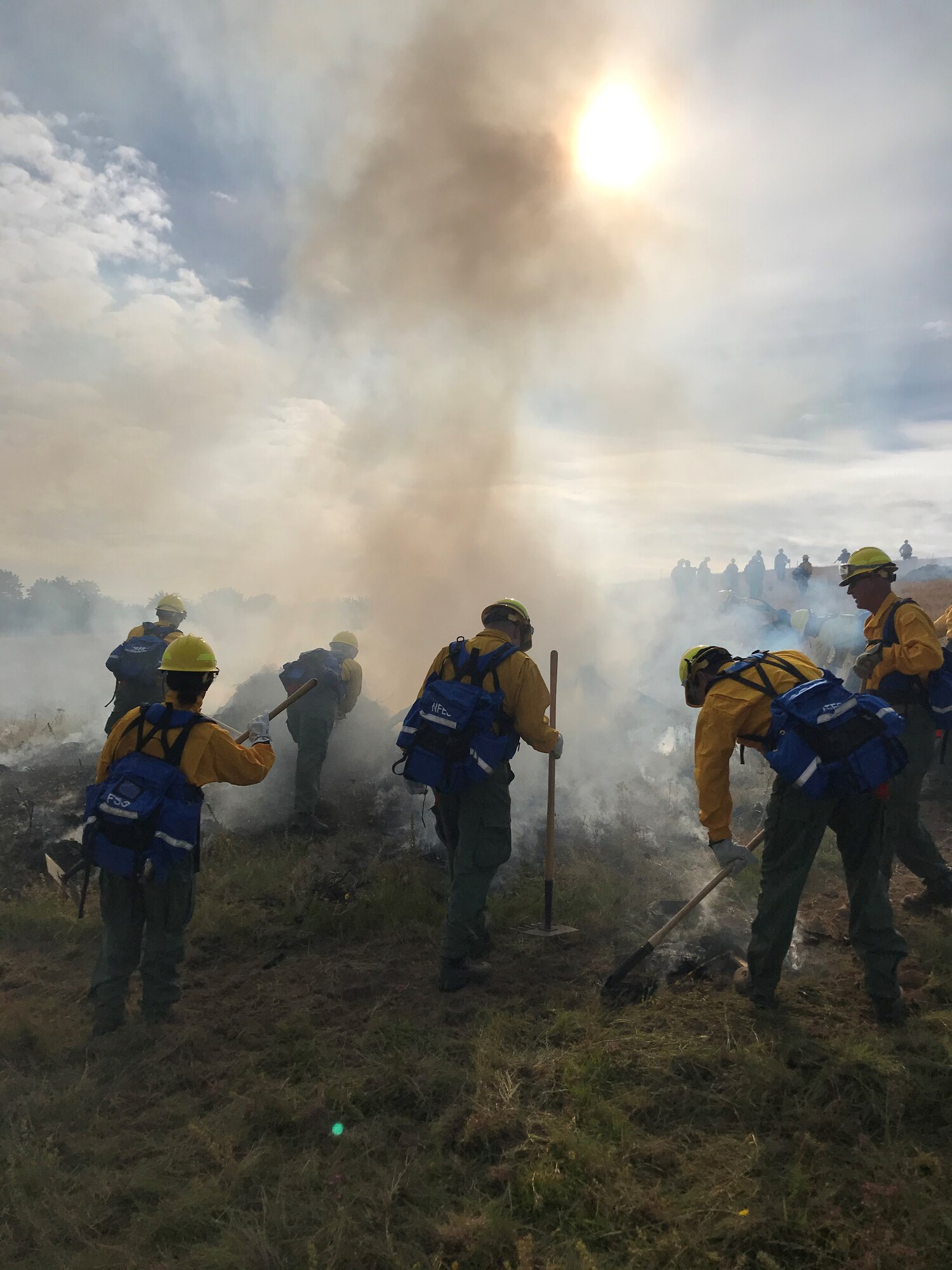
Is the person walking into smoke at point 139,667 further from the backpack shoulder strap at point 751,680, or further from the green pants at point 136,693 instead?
the backpack shoulder strap at point 751,680

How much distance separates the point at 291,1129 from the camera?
3.30 meters

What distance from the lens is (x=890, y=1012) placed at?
387 cm

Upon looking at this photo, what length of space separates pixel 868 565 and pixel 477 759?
3.30 m

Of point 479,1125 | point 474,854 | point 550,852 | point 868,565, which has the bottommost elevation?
point 479,1125

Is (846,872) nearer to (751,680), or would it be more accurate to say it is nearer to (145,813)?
(751,680)

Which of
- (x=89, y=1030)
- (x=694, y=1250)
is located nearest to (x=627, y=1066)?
(x=694, y=1250)

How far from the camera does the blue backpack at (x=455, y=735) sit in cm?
464

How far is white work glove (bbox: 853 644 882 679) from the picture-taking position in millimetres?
5293

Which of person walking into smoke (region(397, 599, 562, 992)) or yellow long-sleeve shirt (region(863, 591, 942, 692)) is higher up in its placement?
yellow long-sleeve shirt (region(863, 591, 942, 692))

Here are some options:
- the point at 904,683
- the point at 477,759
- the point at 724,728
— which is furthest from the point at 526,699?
the point at 904,683

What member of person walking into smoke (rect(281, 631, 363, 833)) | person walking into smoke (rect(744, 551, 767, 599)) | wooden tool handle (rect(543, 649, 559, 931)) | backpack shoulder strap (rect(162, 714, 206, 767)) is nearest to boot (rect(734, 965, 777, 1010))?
wooden tool handle (rect(543, 649, 559, 931))

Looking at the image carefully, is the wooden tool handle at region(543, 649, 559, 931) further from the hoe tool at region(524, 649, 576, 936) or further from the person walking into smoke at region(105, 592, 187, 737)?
the person walking into smoke at region(105, 592, 187, 737)

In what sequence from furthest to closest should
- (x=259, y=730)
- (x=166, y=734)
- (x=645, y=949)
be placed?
1. (x=259, y=730)
2. (x=645, y=949)
3. (x=166, y=734)

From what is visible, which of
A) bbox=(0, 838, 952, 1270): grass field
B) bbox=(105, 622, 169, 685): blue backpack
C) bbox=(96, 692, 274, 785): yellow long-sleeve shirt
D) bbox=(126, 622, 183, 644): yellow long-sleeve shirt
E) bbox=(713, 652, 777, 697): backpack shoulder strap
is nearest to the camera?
bbox=(0, 838, 952, 1270): grass field
